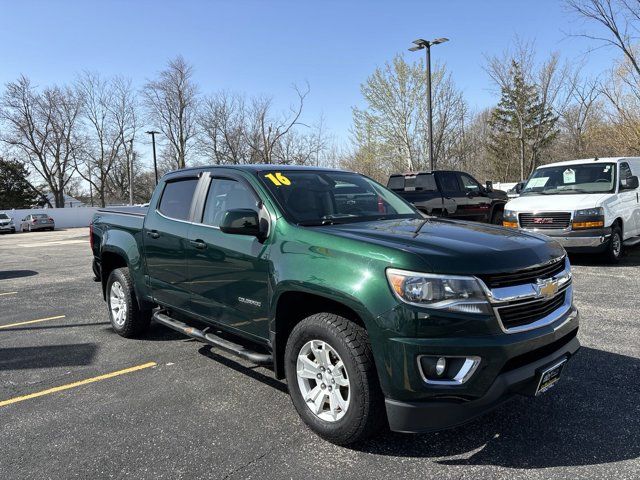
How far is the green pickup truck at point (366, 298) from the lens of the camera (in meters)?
2.61

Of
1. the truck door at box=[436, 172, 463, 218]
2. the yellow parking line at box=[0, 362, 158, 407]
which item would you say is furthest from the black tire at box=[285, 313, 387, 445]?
the truck door at box=[436, 172, 463, 218]

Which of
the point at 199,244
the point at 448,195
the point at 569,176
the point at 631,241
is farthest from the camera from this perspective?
the point at 448,195

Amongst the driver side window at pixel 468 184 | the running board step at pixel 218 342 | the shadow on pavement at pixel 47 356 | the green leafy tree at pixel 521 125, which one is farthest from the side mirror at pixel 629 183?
the green leafy tree at pixel 521 125

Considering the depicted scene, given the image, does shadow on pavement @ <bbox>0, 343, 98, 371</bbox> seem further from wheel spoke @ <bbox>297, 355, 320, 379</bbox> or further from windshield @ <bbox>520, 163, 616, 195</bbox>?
windshield @ <bbox>520, 163, 616, 195</bbox>

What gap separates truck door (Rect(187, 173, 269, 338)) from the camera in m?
3.50

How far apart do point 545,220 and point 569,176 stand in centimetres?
162

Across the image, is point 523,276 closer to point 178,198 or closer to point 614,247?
point 178,198

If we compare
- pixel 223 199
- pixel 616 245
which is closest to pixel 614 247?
pixel 616 245

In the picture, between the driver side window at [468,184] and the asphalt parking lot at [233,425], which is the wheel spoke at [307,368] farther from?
the driver side window at [468,184]

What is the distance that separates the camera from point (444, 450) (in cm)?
298

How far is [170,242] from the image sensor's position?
449cm

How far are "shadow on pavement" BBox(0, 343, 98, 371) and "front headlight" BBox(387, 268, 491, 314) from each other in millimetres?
3645

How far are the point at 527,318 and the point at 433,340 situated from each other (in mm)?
664

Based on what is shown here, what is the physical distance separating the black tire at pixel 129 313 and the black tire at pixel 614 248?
8.06 meters
